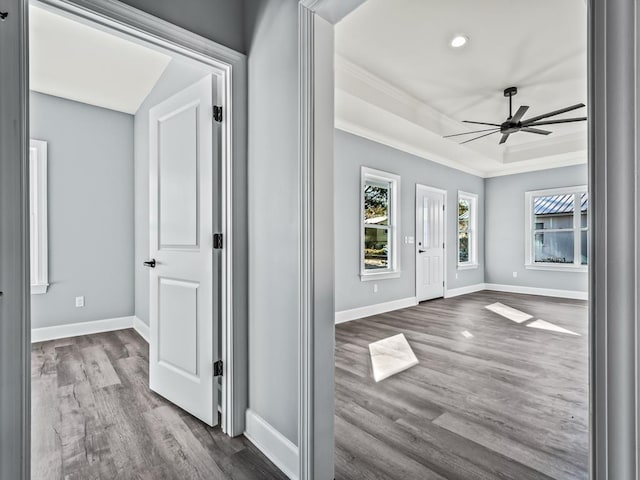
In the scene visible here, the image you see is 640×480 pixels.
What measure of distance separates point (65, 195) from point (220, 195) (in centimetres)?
292

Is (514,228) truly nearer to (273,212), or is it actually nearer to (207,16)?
(273,212)

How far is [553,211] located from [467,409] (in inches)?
237

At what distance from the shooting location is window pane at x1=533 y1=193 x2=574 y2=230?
6.37 metres


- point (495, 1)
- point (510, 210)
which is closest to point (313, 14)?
point (495, 1)

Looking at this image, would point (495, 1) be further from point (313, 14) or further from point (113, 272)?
point (113, 272)

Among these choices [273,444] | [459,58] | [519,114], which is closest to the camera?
[273,444]

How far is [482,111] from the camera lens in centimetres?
469

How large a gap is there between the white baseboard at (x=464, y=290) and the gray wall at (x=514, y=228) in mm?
323

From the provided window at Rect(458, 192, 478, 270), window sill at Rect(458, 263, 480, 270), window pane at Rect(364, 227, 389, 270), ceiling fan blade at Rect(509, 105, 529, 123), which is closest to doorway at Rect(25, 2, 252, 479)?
window pane at Rect(364, 227, 389, 270)

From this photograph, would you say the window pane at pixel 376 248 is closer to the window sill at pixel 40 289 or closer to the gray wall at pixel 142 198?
the gray wall at pixel 142 198

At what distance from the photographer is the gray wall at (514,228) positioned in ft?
20.8

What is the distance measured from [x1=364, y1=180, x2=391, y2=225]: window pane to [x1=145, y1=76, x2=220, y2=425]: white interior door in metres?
3.12

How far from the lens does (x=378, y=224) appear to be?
5.07m

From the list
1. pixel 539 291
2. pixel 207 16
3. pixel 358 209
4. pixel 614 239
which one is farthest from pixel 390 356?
pixel 539 291
